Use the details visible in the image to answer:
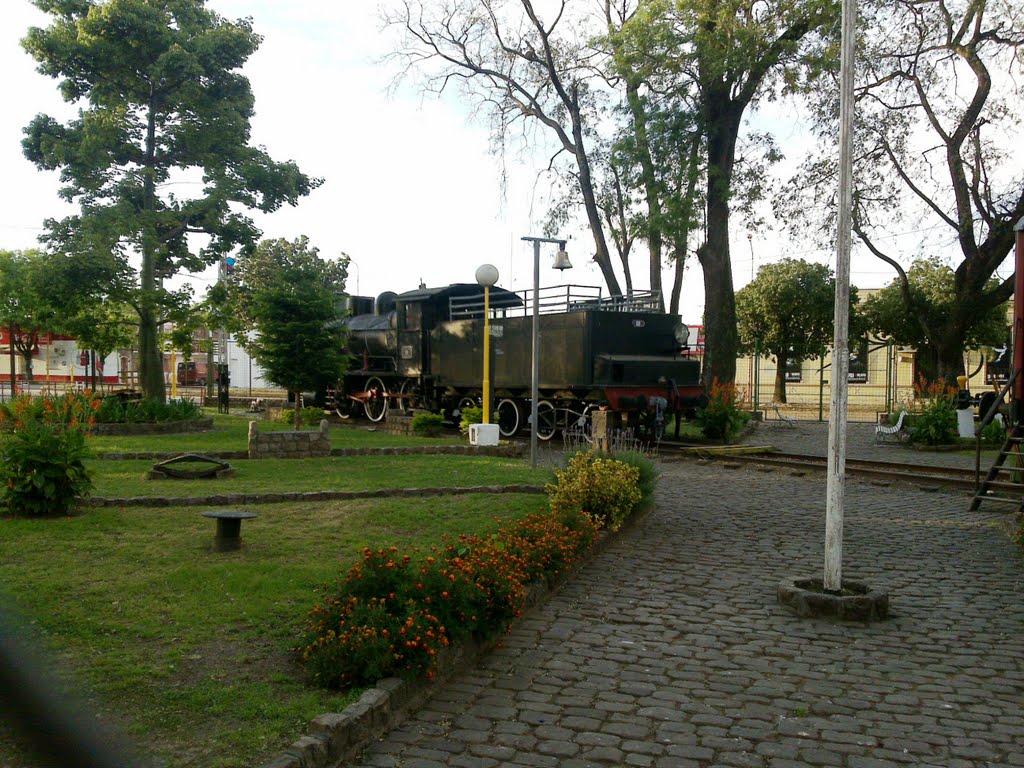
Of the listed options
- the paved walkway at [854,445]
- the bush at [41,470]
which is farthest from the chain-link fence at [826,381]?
the bush at [41,470]

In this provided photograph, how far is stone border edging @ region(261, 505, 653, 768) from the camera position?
11.6 feet

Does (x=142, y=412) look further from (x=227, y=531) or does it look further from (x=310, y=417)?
(x=227, y=531)

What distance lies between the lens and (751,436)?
68.6 feet

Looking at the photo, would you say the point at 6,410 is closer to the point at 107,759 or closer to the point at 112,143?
the point at 112,143

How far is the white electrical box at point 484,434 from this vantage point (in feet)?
48.6

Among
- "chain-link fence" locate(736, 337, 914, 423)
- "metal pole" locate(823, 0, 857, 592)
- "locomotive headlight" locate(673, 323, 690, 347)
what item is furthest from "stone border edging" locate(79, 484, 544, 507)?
"chain-link fence" locate(736, 337, 914, 423)

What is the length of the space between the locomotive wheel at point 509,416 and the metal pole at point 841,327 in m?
12.9

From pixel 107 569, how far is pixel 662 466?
9828 mm

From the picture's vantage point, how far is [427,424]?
17578 mm

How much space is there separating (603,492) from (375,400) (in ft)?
51.4

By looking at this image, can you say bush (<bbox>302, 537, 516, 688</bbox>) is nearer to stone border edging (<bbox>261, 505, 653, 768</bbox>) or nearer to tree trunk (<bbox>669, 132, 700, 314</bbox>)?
stone border edging (<bbox>261, 505, 653, 768</bbox>)

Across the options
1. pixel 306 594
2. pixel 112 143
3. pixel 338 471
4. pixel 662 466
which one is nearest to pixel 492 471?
pixel 338 471

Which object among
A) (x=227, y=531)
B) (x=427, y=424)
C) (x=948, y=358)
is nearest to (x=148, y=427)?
(x=427, y=424)

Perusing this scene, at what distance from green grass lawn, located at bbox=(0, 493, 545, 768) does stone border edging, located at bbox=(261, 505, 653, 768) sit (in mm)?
124
